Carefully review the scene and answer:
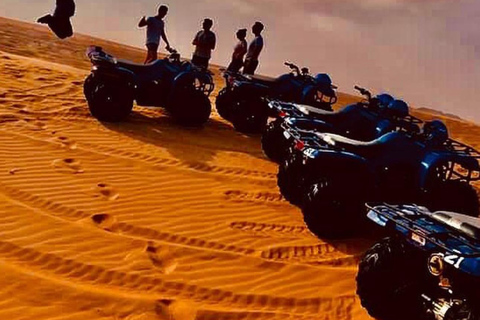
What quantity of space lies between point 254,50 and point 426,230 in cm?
967

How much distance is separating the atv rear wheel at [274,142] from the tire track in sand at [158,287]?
4.53 meters

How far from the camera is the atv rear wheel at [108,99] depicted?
9.93m

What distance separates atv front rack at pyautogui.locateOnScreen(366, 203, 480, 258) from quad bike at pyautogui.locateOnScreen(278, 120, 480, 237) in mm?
1499

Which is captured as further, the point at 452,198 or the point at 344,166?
the point at 452,198

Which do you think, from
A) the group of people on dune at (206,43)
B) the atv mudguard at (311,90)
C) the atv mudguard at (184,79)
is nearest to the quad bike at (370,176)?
the atv mudguard at (311,90)

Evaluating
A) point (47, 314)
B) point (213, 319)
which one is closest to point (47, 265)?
point (47, 314)

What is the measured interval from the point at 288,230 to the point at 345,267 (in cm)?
96

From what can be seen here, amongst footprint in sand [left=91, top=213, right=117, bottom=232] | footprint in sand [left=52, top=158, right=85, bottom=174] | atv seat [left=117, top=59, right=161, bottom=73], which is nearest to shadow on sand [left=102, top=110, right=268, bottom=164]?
atv seat [left=117, top=59, right=161, bottom=73]

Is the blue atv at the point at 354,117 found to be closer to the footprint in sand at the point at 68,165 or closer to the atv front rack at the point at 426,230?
the footprint in sand at the point at 68,165

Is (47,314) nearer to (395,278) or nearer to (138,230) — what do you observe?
(138,230)

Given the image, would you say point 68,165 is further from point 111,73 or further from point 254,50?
point 254,50

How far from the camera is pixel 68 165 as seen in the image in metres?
7.68

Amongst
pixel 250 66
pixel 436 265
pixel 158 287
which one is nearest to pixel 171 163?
pixel 158 287

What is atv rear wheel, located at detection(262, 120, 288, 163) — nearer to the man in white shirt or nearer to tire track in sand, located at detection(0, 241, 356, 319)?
the man in white shirt
